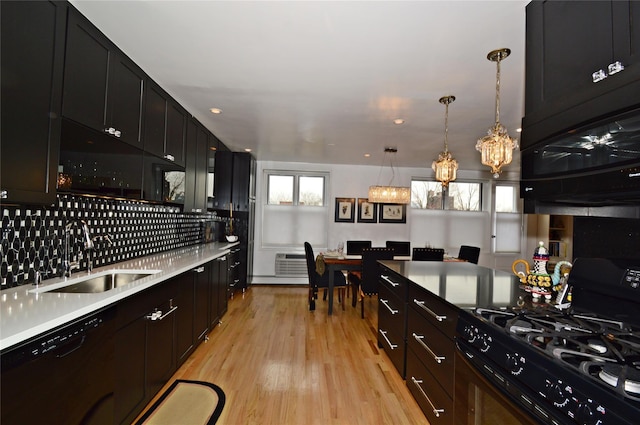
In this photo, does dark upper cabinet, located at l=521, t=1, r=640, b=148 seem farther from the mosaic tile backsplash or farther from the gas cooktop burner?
the mosaic tile backsplash

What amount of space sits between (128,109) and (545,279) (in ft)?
10.0

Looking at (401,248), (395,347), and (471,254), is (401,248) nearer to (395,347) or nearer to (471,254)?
(471,254)

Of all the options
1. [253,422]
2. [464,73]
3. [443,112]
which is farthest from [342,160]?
[253,422]

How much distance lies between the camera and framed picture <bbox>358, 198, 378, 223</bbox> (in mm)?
6652

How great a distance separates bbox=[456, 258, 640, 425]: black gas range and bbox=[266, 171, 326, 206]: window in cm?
513

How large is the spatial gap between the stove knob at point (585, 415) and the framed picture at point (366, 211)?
578 cm

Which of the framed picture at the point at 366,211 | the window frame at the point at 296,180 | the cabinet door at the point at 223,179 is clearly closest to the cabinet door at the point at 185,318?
the cabinet door at the point at 223,179

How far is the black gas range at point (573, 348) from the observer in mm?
867

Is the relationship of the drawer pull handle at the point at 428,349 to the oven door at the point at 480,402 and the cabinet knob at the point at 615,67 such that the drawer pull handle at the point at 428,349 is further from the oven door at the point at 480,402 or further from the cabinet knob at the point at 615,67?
the cabinet knob at the point at 615,67

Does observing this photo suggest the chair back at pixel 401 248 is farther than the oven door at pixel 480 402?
Yes

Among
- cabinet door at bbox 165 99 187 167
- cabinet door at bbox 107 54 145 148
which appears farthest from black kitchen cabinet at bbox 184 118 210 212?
cabinet door at bbox 107 54 145 148

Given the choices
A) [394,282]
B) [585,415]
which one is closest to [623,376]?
[585,415]

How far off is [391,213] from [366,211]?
0.55m

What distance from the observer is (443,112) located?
330cm
